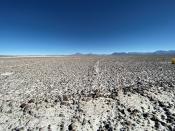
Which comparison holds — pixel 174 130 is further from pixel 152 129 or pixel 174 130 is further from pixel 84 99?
pixel 84 99

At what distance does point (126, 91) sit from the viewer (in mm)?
9594

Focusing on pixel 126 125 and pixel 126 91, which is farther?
pixel 126 91

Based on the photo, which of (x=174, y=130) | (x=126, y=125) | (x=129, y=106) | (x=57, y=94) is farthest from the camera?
(x=57, y=94)

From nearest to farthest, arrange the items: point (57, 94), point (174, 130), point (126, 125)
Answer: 1. point (174, 130)
2. point (126, 125)
3. point (57, 94)

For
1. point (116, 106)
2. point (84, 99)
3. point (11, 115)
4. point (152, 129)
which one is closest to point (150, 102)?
point (116, 106)

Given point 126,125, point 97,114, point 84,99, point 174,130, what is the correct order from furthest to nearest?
point 84,99
point 97,114
point 126,125
point 174,130

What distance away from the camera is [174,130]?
501cm

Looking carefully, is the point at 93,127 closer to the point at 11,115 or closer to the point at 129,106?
the point at 129,106

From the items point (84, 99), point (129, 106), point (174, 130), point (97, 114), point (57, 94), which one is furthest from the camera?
point (57, 94)

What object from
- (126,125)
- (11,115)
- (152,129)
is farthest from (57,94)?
(152,129)

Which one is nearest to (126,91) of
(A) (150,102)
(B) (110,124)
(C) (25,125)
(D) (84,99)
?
(A) (150,102)

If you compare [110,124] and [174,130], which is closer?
[174,130]

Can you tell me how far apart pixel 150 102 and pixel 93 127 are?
334 centimetres

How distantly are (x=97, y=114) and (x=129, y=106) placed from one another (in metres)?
1.58
